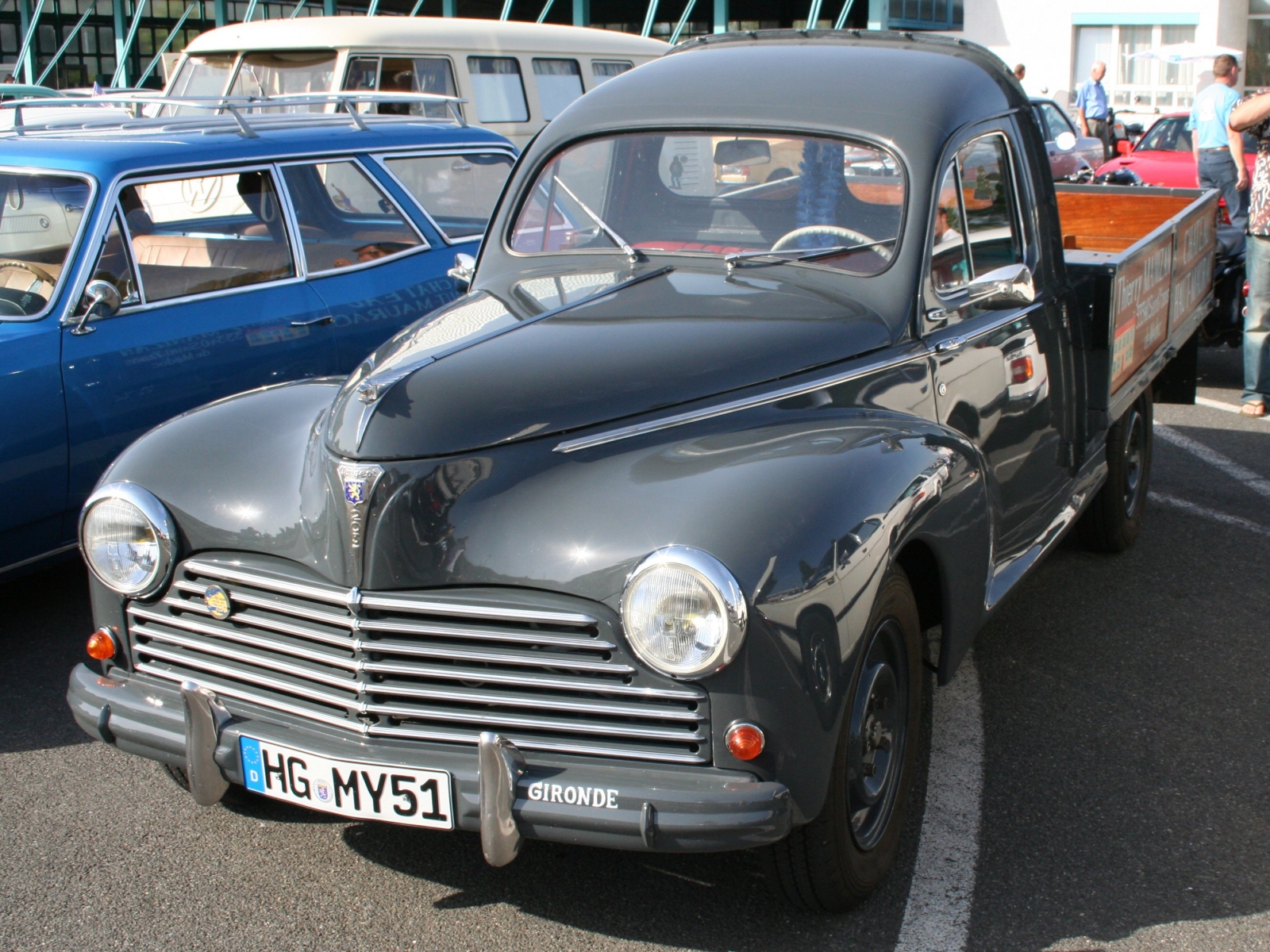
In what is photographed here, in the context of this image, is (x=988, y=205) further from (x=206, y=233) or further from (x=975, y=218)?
(x=206, y=233)

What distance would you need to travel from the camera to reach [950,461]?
3141 millimetres

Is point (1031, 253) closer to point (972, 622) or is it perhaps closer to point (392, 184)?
point (972, 622)

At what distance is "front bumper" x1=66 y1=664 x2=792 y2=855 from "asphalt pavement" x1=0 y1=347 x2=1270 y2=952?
0.42 meters

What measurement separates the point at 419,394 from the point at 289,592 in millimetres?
525

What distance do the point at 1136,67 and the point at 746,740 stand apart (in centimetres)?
2917

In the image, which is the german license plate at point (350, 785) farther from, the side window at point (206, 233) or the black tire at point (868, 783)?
the side window at point (206, 233)

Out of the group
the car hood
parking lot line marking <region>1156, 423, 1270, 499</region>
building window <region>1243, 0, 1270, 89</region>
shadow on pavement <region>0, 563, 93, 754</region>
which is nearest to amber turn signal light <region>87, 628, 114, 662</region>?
the car hood

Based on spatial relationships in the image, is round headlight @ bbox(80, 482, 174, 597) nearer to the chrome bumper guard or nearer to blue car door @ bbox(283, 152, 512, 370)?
the chrome bumper guard

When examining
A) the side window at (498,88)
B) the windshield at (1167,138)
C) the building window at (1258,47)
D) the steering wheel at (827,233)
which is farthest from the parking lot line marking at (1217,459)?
the building window at (1258,47)

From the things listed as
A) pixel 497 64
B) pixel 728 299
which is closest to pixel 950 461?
pixel 728 299

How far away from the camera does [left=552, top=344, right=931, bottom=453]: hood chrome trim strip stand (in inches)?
113

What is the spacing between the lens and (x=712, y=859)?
10.5ft

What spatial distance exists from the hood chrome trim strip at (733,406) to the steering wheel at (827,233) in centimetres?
Result: 32

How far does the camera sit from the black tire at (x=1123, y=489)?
17.0 feet
